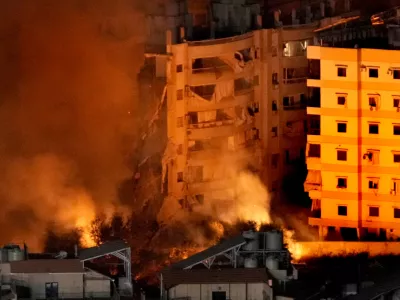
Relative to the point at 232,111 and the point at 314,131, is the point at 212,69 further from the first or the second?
the point at 314,131

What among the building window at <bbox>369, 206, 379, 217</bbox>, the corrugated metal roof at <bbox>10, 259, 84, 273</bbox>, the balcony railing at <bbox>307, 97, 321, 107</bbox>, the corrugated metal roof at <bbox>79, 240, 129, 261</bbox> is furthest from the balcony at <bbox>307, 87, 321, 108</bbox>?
the corrugated metal roof at <bbox>10, 259, 84, 273</bbox>

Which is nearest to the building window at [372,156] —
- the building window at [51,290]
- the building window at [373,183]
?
the building window at [373,183]

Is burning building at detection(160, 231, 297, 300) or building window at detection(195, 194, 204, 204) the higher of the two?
building window at detection(195, 194, 204, 204)

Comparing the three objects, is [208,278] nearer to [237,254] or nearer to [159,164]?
[237,254]

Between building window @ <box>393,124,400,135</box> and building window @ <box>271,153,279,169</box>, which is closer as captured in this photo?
building window @ <box>393,124,400,135</box>

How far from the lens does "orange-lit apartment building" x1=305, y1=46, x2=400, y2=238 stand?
3866 cm

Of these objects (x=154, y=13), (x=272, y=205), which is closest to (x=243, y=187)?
(x=272, y=205)

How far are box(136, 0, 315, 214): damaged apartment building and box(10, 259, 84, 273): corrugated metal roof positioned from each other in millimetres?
6728

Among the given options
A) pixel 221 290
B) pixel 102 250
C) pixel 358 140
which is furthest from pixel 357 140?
pixel 221 290

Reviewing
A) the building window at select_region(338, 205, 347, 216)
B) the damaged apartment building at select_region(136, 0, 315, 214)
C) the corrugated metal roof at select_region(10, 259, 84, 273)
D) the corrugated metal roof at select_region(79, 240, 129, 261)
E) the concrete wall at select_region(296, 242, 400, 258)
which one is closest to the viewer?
the corrugated metal roof at select_region(10, 259, 84, 273)

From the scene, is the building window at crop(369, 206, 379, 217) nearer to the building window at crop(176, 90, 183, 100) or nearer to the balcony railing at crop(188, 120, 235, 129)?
the balcony railing at crop(188, 120, 235, 129)

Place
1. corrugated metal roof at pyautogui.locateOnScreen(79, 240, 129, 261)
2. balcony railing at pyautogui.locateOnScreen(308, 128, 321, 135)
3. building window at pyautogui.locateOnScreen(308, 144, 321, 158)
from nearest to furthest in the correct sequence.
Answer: corrugated metal roof at pyautogui.locateOnScreen(79, 240, 129, 261) → building window at pyautogui.locateOnScreen(308, 144, 321, 158) → balcony railing at pyautogui.locateOnScreen(308, 128, 321, 135)

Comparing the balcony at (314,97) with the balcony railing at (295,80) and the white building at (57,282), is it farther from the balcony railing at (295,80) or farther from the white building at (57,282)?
the white building at (57,282)

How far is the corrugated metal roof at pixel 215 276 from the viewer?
1312 inches
